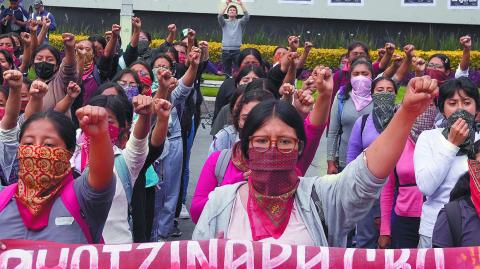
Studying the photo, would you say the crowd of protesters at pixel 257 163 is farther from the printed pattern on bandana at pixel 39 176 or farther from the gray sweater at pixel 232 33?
the gray sweater at pixel 232 33

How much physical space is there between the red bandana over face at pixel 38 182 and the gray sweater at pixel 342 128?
11.8ft

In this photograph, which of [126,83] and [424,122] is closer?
[424,122]

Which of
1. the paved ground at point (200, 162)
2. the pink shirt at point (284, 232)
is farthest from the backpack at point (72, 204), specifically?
the paved ground at point (200, 162)

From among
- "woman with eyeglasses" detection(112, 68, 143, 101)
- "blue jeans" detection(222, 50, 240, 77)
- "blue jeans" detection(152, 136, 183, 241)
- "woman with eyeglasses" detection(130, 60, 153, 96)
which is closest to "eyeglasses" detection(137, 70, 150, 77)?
"woman with eyeglasses" detection(130, 60, 153, 96)

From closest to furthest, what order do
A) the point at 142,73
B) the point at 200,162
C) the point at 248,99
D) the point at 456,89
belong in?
the point at 248,99 < the point at 456,89 < the point at 142,73 < the point at 200,162

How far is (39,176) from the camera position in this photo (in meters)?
3.42

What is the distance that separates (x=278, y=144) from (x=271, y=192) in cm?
19

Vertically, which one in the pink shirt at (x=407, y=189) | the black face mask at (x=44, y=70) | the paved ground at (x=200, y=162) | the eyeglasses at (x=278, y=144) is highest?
the eyeglasses at (x=278, y=144)

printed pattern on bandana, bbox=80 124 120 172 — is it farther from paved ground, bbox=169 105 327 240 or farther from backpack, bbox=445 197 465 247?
paved ground, bbox=169 105 327 240

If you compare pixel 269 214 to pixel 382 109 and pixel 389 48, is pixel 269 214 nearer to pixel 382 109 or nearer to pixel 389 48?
pixel 382 109

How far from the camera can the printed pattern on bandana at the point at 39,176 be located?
3412 mm

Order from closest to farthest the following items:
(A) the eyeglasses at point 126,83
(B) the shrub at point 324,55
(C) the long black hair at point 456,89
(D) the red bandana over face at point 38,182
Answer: (D) the red bandana over face at point 38,182, (C) the long black hair at point 456,89, (A) the eyeglasses at point 126,83, (B) the shrub at point 324,55

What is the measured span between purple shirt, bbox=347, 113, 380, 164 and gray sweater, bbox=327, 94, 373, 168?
694mm

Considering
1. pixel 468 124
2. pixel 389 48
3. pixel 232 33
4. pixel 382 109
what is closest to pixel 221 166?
pixel 468 124
